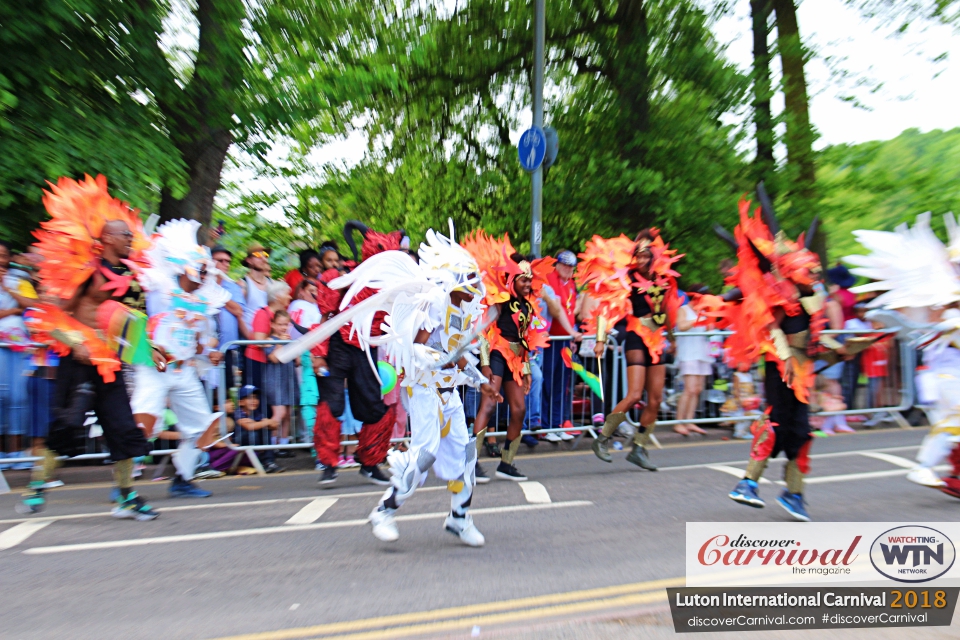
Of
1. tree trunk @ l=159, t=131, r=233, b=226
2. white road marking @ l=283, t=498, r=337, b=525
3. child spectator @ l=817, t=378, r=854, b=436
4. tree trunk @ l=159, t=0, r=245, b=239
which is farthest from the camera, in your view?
child spectator @ l=817, t=378, r=854, b=436

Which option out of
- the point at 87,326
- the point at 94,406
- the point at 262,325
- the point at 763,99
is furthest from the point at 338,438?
the point at 763,99

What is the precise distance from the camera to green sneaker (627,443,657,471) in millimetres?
8062

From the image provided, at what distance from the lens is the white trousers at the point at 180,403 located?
6.68m

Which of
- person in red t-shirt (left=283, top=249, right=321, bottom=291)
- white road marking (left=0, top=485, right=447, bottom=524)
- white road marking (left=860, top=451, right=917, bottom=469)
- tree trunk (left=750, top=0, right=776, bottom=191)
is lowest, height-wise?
white road marking (left=0, top=485, right=447, bottom=524)

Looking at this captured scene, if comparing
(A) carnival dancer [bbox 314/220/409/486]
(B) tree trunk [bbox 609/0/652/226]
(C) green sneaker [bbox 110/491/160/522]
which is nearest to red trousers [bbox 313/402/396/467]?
(A) carnival dancer [bbox 314/220/409/486]

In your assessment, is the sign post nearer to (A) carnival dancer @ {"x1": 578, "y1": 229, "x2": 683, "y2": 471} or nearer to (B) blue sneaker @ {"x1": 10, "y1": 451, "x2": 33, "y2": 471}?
(A) carnival dancer @ {"x1": 578, "y1": 229, "x2": 683, "y2": 471}

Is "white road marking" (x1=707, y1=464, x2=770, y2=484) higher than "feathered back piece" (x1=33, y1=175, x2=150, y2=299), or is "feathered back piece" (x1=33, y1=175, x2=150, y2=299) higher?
"feathered back piece" (x1=33, y1=175, x2=150, y2=299)

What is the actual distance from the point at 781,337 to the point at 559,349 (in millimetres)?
4085

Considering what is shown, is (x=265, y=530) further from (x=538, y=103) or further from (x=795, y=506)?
(x=538, y=103)

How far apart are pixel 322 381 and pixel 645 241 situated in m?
3.45

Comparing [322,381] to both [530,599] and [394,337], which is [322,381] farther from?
[530,599]

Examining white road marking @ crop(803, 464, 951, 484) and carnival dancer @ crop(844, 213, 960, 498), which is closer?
carnival dancer @ crop(844, 213, 960, 498)

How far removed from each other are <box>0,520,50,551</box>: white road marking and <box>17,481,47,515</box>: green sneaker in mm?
314

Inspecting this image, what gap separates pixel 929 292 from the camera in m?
5.87
